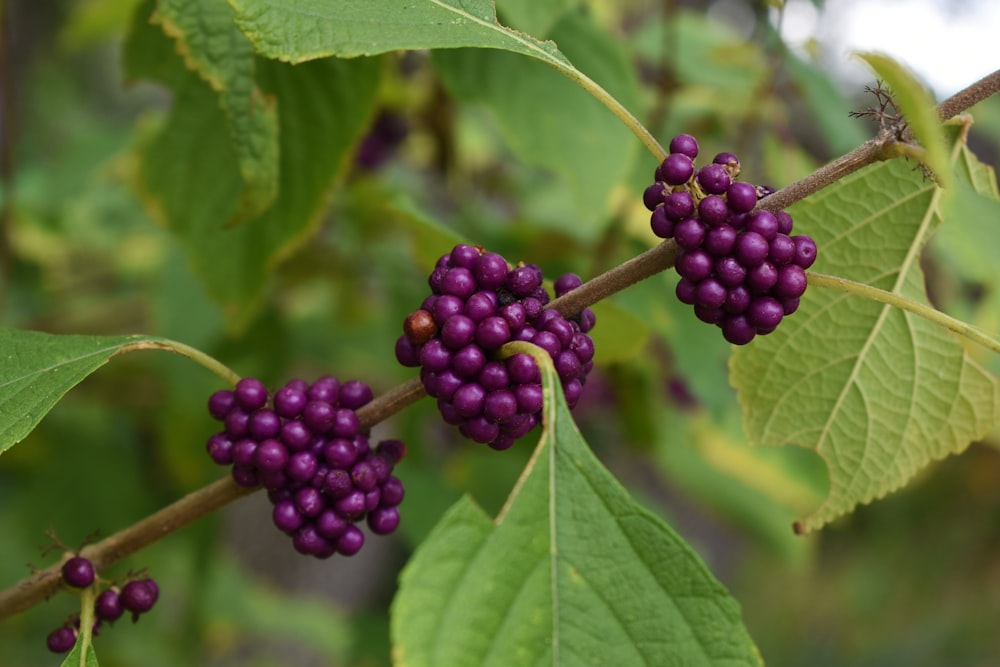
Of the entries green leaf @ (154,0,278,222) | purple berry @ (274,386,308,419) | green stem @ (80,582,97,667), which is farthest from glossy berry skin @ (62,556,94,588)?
green leaf @ (154,0,278,222)

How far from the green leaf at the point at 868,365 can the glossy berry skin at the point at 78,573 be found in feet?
3.11

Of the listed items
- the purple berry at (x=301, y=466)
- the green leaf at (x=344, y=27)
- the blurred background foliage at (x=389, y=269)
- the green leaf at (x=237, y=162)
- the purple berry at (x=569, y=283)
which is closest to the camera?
the green leaf at (x=344, y=27)

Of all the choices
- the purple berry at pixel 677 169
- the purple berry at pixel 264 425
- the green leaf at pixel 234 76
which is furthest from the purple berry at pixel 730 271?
the green leaf at pixel 234 76

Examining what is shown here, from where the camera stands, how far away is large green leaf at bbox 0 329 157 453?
1038 mm

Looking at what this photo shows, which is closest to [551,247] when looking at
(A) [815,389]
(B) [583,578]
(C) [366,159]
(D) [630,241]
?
(D) [630,241]

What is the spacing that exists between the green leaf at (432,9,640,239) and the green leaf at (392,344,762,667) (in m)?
1.18

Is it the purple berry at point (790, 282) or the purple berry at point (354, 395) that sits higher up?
the purple berry at point (790, 282)

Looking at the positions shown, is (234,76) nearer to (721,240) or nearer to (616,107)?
(616,107)

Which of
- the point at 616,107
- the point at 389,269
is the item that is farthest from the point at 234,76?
the point at 389,269

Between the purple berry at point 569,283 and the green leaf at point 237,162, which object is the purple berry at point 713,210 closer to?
the purple berry at point 569,283

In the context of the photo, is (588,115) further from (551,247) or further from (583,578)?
(583,578)

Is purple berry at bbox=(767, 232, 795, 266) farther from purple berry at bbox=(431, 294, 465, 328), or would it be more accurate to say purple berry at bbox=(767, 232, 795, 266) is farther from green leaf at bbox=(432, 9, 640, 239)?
green leaf at bbox=(432, 9, 640, 239)

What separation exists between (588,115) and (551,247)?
Result: 65 centimetres

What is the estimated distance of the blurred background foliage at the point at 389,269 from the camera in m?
2.03
